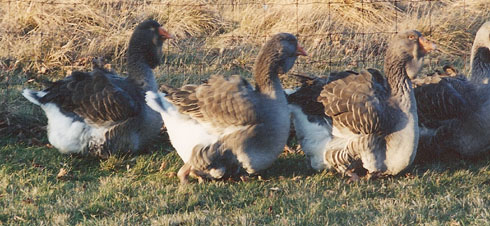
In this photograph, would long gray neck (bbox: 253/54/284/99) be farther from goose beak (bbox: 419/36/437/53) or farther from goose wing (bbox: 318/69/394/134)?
goose beak (bbox: 419/36/437/53)

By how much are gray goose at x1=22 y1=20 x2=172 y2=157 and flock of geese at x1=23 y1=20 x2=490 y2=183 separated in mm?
11

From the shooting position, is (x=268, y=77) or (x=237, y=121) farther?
(x=268, y=77)

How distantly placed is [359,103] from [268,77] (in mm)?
870

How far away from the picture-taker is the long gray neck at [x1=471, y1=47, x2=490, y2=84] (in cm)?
678

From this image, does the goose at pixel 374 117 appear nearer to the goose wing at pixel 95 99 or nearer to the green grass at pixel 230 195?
the green grass at pixel 230 195

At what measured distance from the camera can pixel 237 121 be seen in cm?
608

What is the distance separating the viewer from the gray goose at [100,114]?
6883 mm

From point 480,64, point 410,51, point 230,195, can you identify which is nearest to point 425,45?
point 410,51

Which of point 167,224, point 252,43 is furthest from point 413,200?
point 252,43

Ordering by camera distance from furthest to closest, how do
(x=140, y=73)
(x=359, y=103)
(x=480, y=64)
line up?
(x=140, y=73), (x=480, y=64), (x=359, y=103)

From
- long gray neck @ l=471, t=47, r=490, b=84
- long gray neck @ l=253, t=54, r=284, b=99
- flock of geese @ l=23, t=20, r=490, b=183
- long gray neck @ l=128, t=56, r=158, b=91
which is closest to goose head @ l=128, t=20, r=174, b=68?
long gray neck @ l=128, t=56, r=158, b=91

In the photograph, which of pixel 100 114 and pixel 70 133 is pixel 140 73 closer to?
pixel 100 114

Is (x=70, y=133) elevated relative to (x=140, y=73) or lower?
lower

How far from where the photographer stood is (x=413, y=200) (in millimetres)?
5688
